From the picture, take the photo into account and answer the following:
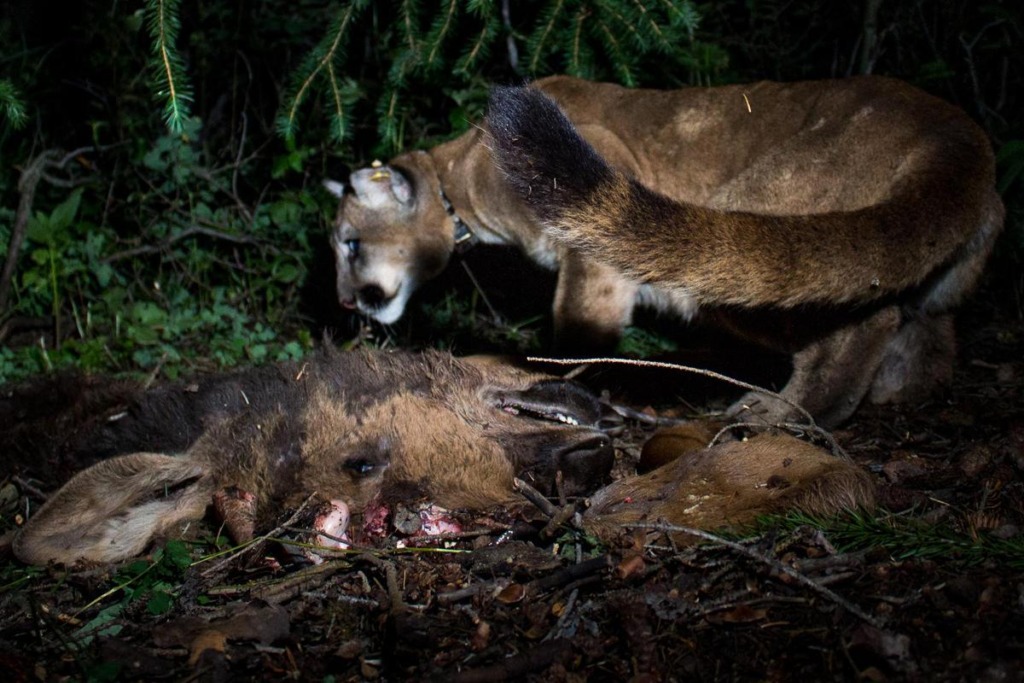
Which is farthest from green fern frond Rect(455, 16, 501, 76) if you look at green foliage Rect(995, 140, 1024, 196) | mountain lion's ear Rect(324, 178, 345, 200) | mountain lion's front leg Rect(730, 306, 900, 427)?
green foliage Rect(995, 140, 1024, 196)

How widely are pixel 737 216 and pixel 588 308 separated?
1.98m

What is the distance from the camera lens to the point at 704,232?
284cm

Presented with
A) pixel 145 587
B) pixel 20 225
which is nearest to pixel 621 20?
pixel 145 587

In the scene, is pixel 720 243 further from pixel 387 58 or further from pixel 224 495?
pixel 387 58

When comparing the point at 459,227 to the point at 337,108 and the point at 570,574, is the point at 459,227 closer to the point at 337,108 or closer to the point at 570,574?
the point at 337,108

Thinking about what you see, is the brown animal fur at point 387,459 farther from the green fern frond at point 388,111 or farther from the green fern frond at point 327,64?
the green fern frond at point 388,111

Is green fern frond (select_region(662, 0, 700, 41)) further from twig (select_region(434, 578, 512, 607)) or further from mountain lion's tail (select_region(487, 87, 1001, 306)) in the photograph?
twig (select_region(434, 578, 512, 607))

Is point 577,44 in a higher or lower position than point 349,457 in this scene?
higher

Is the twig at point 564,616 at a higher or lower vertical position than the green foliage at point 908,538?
lower

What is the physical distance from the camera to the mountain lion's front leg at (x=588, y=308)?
4832 millimetres

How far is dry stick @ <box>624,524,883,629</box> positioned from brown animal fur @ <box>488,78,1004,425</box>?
0.85 metres

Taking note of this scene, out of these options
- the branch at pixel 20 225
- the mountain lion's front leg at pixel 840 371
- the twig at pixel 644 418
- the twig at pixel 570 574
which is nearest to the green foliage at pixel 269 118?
the branch at pixel 20 225

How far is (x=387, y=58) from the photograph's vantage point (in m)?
5.87

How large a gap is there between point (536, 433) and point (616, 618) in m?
1.18
